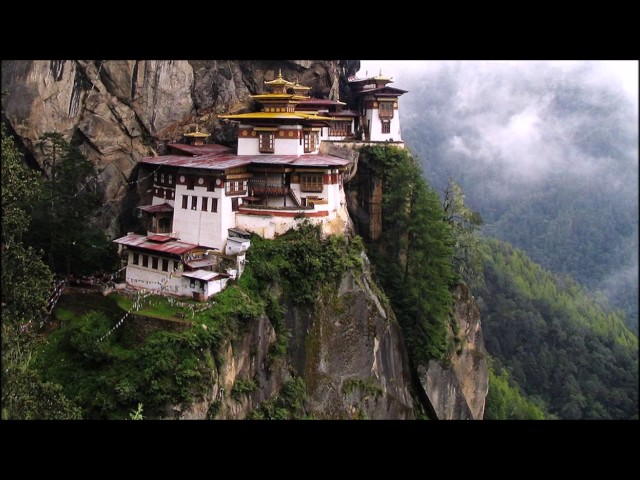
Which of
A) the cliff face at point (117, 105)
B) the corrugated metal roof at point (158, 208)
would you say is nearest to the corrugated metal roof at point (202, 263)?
the corrugated metal roof at point (158, 208)

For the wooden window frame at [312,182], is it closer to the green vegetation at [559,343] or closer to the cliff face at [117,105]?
the cliff face at [117,105]

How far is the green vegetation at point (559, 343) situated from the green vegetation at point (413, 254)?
25.8m

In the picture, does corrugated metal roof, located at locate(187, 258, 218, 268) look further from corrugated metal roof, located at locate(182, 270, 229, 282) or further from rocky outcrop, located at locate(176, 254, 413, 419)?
rocky outcrop, located at locate(176, 254, 413, 419)

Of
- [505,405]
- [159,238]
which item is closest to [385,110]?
[159,238]

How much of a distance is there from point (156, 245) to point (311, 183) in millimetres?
8060

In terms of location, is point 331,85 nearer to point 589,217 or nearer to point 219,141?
point 219,141

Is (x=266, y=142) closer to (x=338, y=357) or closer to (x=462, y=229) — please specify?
(x=338, y=357)

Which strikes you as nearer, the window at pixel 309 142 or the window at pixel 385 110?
the window at pixel 309 142

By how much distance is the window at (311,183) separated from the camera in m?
31.1

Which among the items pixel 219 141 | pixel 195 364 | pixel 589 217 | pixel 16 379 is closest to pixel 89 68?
pixel 219 141

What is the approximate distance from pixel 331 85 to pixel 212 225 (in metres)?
16.1

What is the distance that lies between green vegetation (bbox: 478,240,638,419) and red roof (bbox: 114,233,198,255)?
38.4 m

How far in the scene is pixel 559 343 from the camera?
61.6 metres
